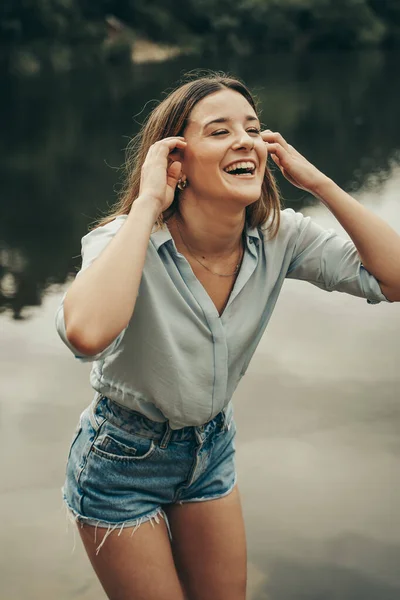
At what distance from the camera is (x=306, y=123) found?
61.9 feet

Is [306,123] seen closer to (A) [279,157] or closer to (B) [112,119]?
(B) [112,119]

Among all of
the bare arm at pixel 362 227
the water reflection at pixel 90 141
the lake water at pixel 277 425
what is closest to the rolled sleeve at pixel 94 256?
the bare arm at pixel 362 227

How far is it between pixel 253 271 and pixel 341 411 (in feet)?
9.50

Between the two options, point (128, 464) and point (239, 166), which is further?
point (239, 166)

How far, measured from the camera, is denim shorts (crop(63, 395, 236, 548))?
251 centimetres

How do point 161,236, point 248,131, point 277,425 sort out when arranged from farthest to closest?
point 277,425 < point 248,131 < point 161,236

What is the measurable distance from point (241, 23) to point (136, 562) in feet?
183

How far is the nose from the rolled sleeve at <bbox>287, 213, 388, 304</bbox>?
11.6 inches

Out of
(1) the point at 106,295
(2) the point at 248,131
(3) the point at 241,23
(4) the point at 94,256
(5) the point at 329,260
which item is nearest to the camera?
(1) the point at 106,295

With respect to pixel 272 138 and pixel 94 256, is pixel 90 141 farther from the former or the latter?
pixel 94 256

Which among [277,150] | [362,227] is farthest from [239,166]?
[362,227]

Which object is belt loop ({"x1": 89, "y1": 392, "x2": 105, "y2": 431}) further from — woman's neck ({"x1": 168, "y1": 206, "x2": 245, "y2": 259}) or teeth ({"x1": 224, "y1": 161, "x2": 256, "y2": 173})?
teeth ({"x1": 224, "y1": 161, "x2": 256, "y2": 173})

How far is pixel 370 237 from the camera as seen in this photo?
9.00ft

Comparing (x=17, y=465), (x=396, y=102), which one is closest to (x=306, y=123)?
(x=396, y=102)
